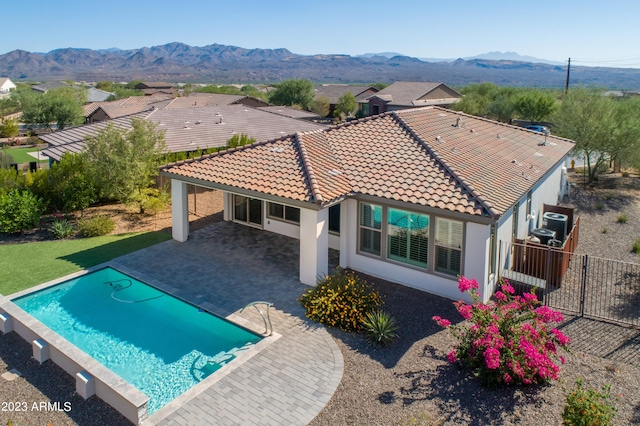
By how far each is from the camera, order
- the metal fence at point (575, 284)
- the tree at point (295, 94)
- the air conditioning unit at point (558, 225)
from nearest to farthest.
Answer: the metal fence at point (575, 284) → the air conditioning unit at point (558, 225) → the tree at point (295, 94)

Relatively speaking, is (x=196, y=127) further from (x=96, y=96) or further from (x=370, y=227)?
(x=96, y=96)

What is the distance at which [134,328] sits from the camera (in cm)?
1358

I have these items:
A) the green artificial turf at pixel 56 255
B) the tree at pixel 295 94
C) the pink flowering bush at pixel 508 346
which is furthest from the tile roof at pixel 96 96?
the pink flowering bush at pixel 508 346

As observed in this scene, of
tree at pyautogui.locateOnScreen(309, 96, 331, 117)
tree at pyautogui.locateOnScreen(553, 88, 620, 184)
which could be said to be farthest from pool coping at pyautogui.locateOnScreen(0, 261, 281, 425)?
tree at pyautogui.locateOnScreen(309, 96, 331, 117)

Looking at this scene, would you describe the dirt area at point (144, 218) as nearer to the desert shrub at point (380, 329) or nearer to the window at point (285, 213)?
the window at point (285, 213)

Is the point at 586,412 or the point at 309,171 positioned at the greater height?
the point at 309,171

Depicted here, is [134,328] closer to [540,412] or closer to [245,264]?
[245,264]

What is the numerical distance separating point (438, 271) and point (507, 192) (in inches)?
128

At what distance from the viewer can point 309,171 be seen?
1612 cm

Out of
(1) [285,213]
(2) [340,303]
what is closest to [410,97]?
(1) [285,213]

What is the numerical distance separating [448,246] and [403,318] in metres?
2.69

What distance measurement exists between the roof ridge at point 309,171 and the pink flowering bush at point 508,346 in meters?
5.01

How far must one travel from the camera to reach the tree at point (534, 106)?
58281 mm

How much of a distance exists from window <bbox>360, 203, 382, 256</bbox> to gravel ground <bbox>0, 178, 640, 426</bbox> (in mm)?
2476
